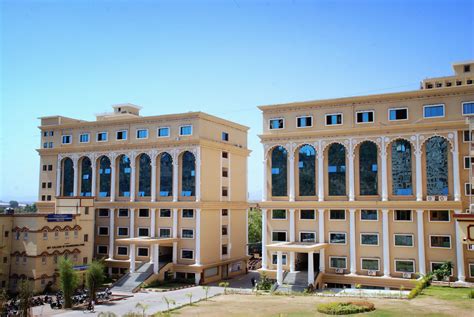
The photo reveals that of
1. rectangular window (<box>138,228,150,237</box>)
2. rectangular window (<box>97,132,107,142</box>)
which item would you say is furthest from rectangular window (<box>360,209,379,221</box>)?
rectangular window (<box>97,132,107,142</box>)

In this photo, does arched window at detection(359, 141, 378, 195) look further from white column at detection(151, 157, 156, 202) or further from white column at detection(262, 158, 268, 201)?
white column at detection(151, 157, 156, 202)

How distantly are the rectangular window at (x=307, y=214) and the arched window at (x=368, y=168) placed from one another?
441cm

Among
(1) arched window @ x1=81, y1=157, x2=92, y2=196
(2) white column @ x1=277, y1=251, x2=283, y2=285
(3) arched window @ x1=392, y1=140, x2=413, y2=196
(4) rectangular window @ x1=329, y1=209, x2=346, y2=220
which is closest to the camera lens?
(3) arched window @ x1=392, y1=140, x2=413, y2=196

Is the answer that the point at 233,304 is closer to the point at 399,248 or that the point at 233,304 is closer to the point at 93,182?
the point at 399,248

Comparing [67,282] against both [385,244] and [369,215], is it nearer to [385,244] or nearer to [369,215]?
[369,215]

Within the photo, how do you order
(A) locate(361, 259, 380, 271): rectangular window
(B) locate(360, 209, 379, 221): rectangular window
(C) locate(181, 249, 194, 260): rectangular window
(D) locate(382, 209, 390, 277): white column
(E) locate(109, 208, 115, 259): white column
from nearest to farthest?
(D) locate(382, 209, 390, 277): white column → (A) locate(361, 259, 380, 271): rectangular window → (B) locate(360, 209, 379, 221): rectangular window → (C) locate(181, 249, 194, 260): rectangular window → (E) locate(109, 208, 115, 259): white column

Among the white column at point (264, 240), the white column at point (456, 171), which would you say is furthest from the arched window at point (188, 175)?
the white column at point (456, 171)

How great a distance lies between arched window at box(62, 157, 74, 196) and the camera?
5375 cm

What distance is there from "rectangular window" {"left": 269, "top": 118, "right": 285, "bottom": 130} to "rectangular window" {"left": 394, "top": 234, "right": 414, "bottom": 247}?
43.7 ft

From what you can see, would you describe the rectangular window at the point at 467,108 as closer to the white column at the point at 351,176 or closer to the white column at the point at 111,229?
the white column at the point at 351,176

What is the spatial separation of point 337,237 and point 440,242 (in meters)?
7.84

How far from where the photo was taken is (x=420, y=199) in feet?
122

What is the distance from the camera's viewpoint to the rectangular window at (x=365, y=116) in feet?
130

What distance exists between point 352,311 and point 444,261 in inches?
523
